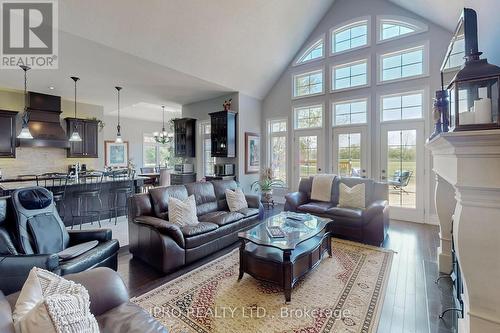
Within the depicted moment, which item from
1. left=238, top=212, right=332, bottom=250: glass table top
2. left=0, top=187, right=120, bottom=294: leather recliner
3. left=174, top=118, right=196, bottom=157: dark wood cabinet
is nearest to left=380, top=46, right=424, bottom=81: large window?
left=238, top=212, right=332, bottom=250: glass table top

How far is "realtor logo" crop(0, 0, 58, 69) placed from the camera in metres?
3.48

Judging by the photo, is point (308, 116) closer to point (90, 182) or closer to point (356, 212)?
point (356, 212)

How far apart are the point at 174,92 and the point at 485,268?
6936 millimetres

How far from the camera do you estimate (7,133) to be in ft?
19.7

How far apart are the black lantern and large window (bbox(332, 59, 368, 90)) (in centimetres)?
430

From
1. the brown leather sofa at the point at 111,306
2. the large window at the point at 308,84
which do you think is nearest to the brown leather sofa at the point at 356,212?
the large window at the point at 308,84

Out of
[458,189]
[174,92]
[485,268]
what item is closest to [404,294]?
[485,268]

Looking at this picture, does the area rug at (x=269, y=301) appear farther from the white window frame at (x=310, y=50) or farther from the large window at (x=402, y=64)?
the white window frame at (x=310, y=50)

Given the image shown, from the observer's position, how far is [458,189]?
58.1 inches

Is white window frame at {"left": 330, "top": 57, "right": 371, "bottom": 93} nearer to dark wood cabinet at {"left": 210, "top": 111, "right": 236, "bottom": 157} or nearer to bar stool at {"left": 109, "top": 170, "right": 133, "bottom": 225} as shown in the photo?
dark wood cabinet at {"left": 210, "top": 111, "right": 236, "bottom": 157}

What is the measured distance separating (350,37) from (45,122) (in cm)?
836

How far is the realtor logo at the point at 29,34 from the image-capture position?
137 inches

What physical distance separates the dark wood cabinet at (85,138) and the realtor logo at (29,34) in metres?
2.53

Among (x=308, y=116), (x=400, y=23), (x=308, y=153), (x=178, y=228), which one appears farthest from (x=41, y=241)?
(x=400, y=23)
